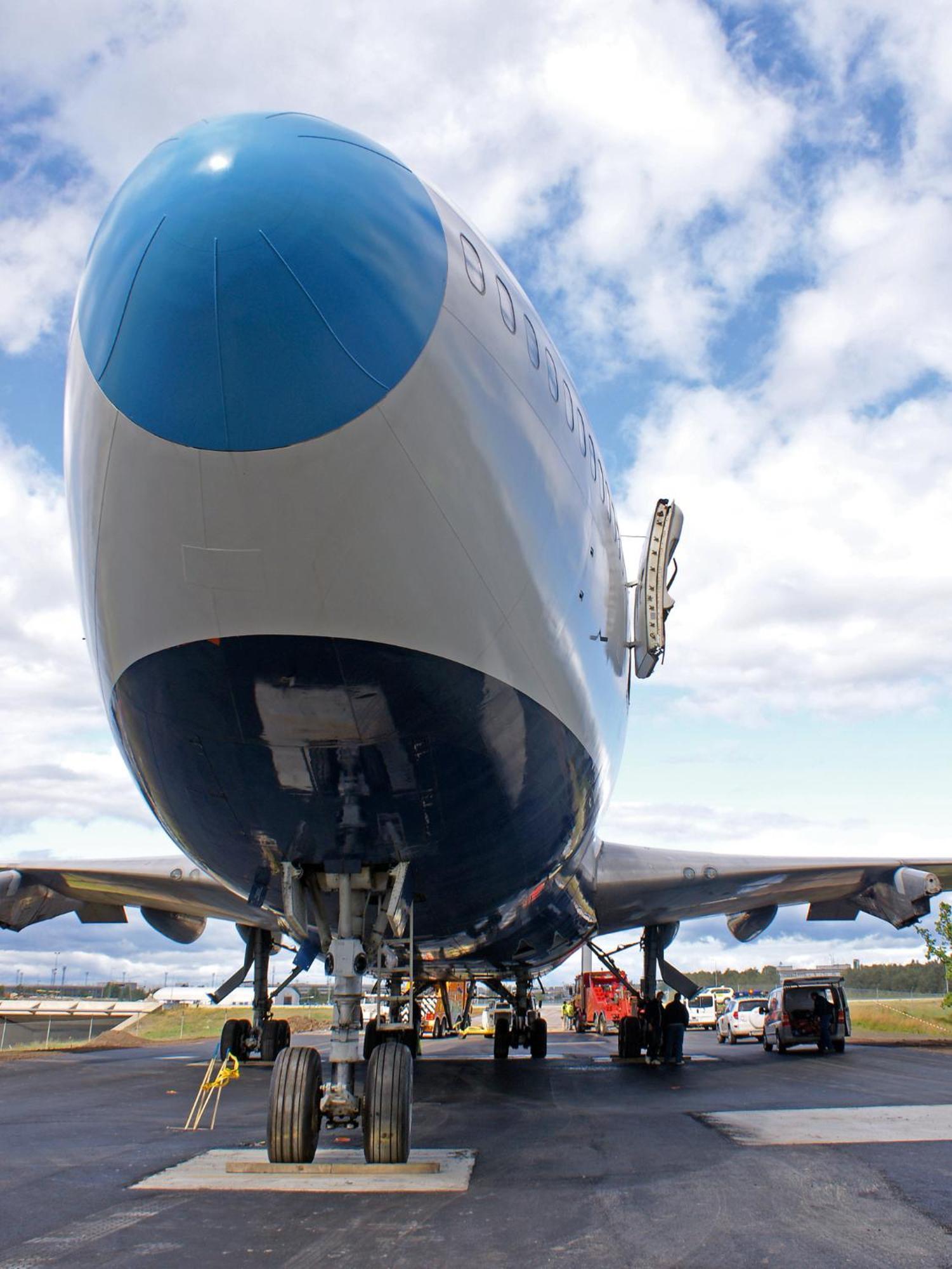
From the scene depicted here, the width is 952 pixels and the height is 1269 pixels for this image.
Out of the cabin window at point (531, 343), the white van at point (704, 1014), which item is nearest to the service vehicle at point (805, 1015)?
the cabin window at point (531, 343)

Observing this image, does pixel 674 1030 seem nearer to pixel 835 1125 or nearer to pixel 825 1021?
pixel 825 1021

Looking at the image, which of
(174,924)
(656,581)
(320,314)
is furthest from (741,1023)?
(320,314)

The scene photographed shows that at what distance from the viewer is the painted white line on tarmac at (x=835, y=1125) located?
8.05 m

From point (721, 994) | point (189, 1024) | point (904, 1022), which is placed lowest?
point (721, 994)

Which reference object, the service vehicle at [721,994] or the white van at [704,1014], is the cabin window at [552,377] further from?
the service vehicle at [721,994]

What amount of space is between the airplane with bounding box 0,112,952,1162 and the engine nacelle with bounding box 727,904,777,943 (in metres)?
12.4

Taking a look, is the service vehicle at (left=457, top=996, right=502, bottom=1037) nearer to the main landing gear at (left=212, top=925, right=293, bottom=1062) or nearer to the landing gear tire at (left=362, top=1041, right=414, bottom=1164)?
the main landing gear at (left=212, top=925, right=293, bottom=1062)

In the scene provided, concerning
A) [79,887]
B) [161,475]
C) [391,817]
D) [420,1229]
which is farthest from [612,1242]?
→ [79,887]

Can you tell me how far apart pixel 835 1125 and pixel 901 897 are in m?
7.51

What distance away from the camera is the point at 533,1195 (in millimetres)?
6000

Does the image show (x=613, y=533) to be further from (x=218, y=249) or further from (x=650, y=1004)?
(x=650, y=1004)

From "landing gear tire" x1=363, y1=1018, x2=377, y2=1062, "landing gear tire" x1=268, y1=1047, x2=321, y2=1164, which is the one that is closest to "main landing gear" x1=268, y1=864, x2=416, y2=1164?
"landing gear tire" x1=268, y1=1047, x2=321, y2=1164

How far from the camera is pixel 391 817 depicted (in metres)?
6.63

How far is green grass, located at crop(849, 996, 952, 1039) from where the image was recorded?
115 ft
